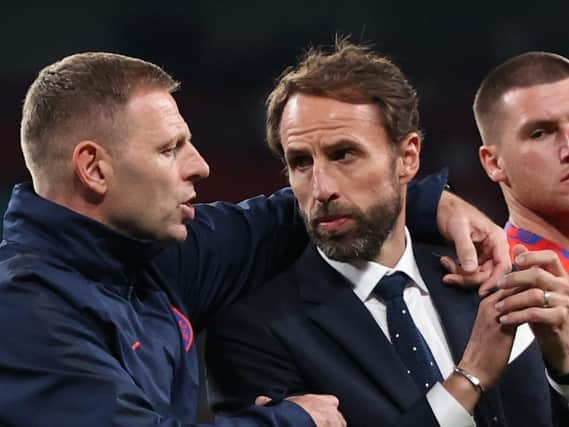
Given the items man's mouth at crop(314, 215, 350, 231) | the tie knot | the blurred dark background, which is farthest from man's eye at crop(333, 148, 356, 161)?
the blurred dark background

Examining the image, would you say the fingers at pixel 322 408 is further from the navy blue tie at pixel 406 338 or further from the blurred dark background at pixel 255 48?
the blurred dark background at pixel 255 48

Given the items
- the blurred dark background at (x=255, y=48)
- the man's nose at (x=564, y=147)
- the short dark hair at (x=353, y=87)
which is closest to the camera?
the short dark hair at (x=353, y=87)

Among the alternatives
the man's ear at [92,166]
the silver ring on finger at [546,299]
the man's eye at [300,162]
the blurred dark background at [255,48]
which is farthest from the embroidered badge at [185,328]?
the blurred dark background at [255,48]

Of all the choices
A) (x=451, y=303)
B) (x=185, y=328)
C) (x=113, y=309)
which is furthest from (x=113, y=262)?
Answer: (x=451, y=303)

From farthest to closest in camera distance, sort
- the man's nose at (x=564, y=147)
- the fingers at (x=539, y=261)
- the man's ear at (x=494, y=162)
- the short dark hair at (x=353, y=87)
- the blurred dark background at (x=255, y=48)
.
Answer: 1. the blurred dark background at (x=255, y=48)
2. the man's ear at (x=494, y=162)
3. the man's nose at (x=564, y=147)
4. the short dark hair at (x=353, y=87)
5. the fingers at (x=539, y=261)

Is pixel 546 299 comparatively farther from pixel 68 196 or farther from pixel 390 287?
pixel 68 196

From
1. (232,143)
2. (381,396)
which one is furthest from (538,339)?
(232,143)

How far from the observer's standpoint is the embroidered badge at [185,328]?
1776mm

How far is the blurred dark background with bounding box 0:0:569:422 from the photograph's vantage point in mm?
3992

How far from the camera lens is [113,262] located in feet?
5.48

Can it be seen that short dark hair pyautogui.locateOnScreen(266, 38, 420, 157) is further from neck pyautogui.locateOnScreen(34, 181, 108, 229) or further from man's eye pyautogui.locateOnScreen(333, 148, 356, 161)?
neck pyautogui.locateOnScreen(34, 181, 108, 229)

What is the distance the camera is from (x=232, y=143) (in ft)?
13.6

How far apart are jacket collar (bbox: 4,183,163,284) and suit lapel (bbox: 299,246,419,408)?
13.6 inches

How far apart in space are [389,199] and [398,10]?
8.18 ft
